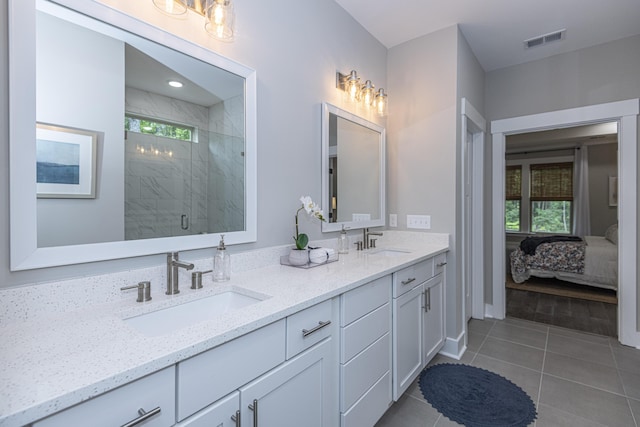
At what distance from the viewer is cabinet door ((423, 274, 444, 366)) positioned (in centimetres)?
212

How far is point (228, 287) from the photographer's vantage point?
1321mm

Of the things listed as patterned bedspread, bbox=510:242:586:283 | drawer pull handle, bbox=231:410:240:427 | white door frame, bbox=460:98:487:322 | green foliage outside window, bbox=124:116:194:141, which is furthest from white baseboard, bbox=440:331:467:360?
patterned bedspread, bbox=510:242:586:283

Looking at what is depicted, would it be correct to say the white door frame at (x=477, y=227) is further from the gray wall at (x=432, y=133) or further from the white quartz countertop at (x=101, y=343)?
the white quartz countertop at (x=101, y=343)

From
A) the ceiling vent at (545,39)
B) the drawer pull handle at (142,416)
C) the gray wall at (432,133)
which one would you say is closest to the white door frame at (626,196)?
the ceiling vent at (545,39)

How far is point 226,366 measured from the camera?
86 centimetres

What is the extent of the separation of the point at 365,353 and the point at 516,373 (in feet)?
4.97

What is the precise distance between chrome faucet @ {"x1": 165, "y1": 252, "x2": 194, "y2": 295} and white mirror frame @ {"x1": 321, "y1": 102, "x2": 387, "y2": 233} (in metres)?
1.07

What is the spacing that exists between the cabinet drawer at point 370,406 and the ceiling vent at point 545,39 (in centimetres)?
308

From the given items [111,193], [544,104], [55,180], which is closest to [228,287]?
[111,193]

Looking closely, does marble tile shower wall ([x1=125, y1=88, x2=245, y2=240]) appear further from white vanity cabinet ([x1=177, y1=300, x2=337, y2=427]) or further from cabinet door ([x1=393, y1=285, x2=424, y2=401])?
cabinet door ([x1=393, y1=285, x2=424, y2=401])

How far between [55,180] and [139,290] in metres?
0.46

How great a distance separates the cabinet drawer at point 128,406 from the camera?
593 mm

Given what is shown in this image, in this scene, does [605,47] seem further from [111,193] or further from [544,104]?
[111,193]

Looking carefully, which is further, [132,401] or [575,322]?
[575,322]
